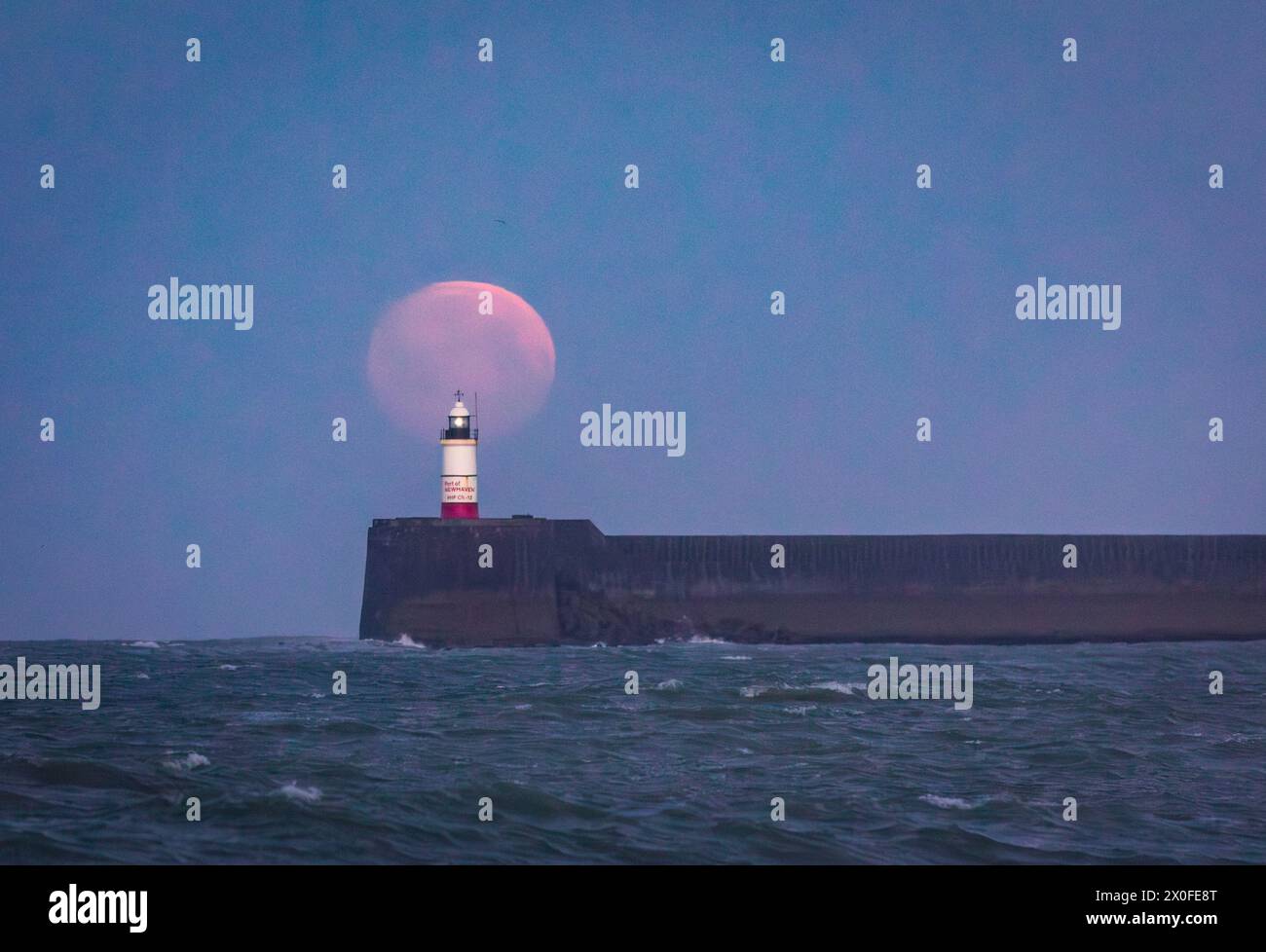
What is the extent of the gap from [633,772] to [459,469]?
2806 centimetres

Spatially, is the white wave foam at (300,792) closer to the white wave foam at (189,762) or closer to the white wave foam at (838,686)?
the white wave foam at (189,762)

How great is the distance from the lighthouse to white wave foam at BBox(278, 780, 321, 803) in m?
28.8

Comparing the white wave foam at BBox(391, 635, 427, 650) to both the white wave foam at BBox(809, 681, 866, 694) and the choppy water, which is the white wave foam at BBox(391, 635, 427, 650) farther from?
the white wave foam at BBox(809, 681, 866, 694)

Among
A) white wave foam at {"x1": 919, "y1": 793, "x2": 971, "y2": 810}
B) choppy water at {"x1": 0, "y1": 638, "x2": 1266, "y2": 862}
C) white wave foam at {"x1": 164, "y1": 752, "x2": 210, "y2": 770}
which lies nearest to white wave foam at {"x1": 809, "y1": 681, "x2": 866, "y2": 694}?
choppy water at {"x1": 0, "y1": 638, "x2": 1266, "y2": 862}

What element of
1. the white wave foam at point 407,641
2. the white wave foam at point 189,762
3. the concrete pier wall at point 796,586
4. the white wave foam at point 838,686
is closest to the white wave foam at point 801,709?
the white wave foam at point 838,686

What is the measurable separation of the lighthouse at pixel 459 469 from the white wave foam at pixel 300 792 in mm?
28750

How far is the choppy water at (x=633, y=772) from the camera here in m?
12.1

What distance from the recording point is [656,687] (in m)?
25.6

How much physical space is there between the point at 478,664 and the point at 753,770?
18.1 m

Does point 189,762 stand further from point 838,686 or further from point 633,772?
point 838,686

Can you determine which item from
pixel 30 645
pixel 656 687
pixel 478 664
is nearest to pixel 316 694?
pixel 656 687
